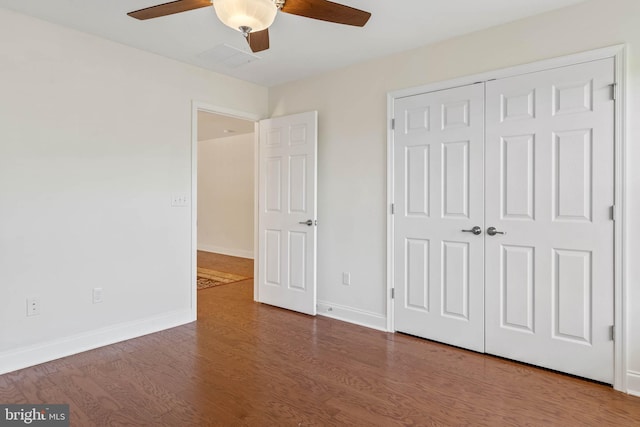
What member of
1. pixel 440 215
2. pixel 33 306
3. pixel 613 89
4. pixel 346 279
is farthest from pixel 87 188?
pixel 613 89

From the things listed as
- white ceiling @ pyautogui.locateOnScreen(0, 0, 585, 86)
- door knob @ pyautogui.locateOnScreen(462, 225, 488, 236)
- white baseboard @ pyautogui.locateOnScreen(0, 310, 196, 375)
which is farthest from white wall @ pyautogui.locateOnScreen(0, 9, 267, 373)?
door knob @ pyautogui.locateOnScreen(462, 225, 488, 236)

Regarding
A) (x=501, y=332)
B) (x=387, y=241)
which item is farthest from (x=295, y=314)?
(x=501, y=332)

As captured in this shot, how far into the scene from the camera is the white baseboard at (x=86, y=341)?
8.34 feet

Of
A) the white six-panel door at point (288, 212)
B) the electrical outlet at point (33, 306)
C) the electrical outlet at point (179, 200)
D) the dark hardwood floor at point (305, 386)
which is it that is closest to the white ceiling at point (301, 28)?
the white six-panel door at point (288, 212)

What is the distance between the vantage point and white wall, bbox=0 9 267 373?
2.54 m

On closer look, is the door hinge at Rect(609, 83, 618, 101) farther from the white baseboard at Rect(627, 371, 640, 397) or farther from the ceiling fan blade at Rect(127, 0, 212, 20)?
the ceiling fan blade at Rect(127, 0, 212, 20)

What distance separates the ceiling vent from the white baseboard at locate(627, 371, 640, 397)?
361 centimetres

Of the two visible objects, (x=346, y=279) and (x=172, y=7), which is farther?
(x=346, y=279)

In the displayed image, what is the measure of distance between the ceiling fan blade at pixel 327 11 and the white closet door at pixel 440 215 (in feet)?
4.32

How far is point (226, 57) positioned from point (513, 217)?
273 cm

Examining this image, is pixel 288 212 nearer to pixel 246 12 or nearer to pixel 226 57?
pixel 226 57

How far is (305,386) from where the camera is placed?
2320mm

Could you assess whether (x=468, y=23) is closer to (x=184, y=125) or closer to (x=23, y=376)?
(x=184, y=125)

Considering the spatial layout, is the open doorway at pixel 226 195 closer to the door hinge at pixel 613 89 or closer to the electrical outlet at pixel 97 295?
the electrical outlet at pixel 97 295
